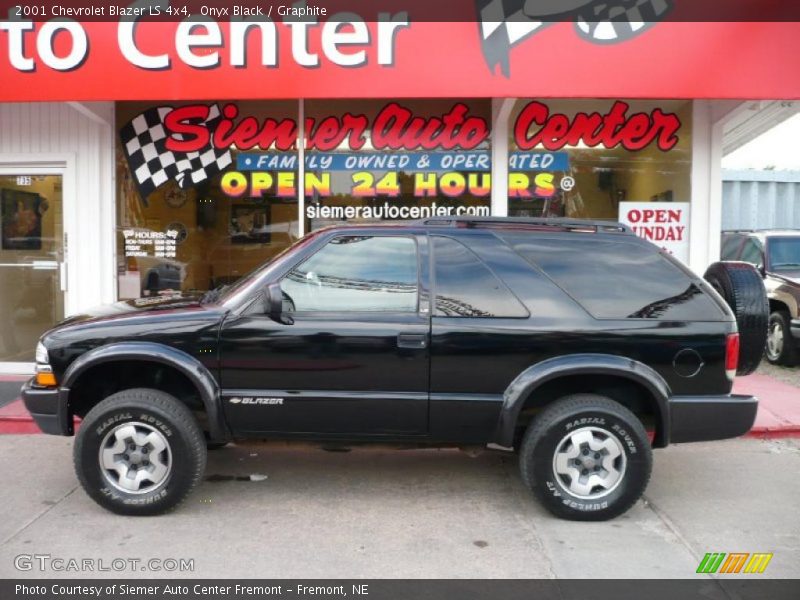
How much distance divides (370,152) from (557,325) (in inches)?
176

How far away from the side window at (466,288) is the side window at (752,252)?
23.1ft

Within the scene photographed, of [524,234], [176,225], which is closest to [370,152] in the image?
[176,225]

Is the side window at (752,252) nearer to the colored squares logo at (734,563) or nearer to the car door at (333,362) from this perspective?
the colored squares logo at (734,563)

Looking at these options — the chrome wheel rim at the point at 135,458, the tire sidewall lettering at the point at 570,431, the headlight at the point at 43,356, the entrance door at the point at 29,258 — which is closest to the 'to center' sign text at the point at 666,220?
the tire sidewall lettering at the point at 570,431

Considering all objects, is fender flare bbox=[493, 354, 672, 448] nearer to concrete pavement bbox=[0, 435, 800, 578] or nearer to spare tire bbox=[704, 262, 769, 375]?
concrete pavement bbox=[0, 435, 800, 578]

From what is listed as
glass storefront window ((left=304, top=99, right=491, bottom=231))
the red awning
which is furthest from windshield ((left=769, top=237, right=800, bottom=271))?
glass storefront window ((left=304, top=99, right=491, bottom=231))

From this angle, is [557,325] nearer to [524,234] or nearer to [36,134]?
[524,234]

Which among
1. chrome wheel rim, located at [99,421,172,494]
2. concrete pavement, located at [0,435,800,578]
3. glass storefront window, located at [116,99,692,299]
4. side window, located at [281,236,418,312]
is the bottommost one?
concrete pavement, located at [0,435,800,578]

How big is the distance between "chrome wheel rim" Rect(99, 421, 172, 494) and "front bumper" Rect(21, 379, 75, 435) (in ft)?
1.17

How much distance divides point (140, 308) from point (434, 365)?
6.51 feet

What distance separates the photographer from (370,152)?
809 centimetres

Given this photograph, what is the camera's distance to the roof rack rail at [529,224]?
4547 millimetres

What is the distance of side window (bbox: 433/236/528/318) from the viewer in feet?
14.0

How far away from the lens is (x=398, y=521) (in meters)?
4.30
